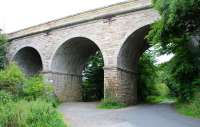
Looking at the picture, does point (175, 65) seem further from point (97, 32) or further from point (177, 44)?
point (97, 32)

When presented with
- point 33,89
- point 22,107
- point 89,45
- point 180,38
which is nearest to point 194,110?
point 180,38

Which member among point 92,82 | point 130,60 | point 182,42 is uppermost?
point 182,42

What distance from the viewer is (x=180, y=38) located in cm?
1603

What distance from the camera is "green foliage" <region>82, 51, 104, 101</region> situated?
94.6 feet

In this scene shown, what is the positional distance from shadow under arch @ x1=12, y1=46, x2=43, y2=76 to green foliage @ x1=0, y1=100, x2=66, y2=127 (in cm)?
1613

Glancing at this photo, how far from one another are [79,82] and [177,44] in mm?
11311

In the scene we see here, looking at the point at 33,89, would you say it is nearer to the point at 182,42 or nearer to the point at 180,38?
the point at 180,38

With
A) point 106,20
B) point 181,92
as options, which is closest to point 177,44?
point 181,92

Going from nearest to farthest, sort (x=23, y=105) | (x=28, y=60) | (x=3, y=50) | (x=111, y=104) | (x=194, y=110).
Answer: (x=23, y=105)
(x=194, y=110)
(x=111, y=104)
(x=3, y=50)
(x=28, y=60)

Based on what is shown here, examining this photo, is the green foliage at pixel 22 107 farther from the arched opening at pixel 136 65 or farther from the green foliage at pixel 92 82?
the green foliage at pixel 92 82

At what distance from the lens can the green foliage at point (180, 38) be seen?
43.2ft

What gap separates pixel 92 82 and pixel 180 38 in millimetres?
14043

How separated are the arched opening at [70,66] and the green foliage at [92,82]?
7.07 feet

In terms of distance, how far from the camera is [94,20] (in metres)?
21.2
